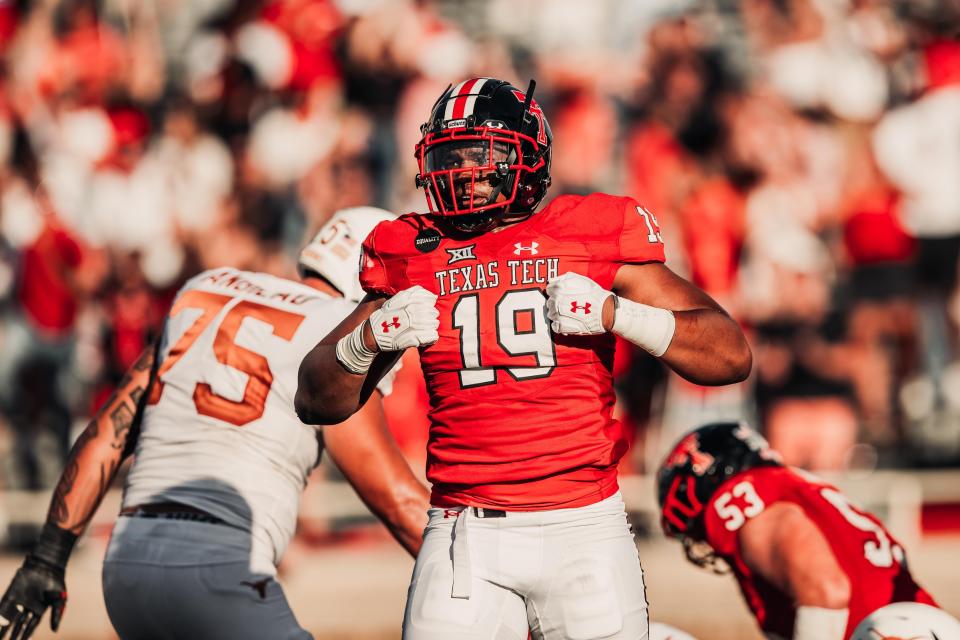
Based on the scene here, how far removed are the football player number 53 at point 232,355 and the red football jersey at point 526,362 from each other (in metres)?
0.83

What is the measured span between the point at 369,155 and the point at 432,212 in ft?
20.5

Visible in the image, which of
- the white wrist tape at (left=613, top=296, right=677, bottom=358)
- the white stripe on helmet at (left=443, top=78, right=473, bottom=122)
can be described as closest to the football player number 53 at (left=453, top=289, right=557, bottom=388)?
the white wrist tape at (left=613, top=296, right=677, bottom=358)

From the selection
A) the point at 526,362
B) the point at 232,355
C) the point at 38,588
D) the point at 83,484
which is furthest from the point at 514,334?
the point at 38,588

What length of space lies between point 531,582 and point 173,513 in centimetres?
126

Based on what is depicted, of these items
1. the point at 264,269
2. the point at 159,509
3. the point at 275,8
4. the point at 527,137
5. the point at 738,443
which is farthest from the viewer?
the point at 275,8

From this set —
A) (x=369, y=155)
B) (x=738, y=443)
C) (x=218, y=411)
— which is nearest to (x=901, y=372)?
(x=369, y=155)

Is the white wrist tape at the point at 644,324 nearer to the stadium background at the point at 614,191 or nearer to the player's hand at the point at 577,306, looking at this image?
the player's hand at the point at 577,306

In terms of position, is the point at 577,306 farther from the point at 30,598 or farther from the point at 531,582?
the point at 30,598

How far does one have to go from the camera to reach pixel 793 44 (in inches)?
398

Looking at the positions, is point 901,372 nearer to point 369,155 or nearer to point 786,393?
point 786,393

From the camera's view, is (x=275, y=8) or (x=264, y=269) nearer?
(x=264, y=269)

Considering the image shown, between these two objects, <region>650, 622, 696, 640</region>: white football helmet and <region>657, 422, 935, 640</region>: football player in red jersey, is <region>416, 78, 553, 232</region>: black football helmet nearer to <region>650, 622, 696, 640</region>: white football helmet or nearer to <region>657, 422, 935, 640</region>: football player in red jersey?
<region>657, 422, 935, 640</region>: football player in red jersey

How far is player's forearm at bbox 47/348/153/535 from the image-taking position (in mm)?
4355

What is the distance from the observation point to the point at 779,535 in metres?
4.53
